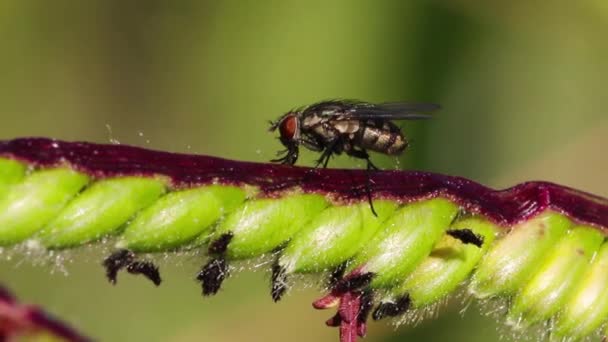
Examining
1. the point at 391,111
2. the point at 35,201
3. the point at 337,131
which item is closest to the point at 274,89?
the point at 337,131

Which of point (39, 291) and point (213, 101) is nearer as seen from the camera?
point (39, 291)

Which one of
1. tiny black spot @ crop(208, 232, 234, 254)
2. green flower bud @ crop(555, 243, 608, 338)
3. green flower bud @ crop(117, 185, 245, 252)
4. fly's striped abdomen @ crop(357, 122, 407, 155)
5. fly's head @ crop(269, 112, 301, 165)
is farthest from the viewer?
fly's striped abdomen @ crop(357, 122, 407, 155)

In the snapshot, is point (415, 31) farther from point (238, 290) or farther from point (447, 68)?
point (238, 290)

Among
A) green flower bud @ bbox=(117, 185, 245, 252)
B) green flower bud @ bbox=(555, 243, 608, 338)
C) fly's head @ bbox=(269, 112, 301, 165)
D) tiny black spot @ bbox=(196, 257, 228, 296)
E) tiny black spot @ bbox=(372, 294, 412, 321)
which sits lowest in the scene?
green flower bud @ bbox=(555, 243, 608, 338)

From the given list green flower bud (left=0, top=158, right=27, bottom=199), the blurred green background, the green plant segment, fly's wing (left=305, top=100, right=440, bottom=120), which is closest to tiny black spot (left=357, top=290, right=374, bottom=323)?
the green plant segment

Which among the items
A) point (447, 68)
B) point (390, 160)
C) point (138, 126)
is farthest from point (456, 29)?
point (138, 126)

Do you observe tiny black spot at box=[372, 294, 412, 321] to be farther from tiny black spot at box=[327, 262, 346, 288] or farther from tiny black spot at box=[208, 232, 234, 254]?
tiny black spot at box=[208, 232, 234, 254]
